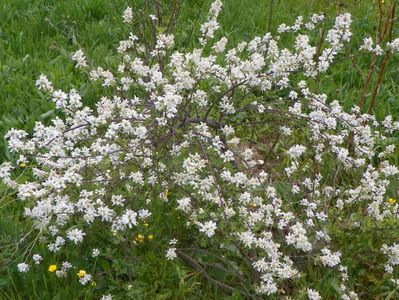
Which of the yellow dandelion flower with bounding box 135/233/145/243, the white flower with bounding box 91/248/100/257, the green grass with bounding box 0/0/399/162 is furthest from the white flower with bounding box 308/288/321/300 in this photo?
the green grass with bounding box 0/0/399/162

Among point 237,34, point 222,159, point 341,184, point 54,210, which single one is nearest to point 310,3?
point 237,34

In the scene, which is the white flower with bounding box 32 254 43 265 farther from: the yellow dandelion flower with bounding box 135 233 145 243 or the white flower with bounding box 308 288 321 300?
the white flower with bounding box 308 288 321 300

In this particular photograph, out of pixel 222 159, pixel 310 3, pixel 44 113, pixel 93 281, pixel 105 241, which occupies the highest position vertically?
pixel 310 3

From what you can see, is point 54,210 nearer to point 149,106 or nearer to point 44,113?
point 149,106

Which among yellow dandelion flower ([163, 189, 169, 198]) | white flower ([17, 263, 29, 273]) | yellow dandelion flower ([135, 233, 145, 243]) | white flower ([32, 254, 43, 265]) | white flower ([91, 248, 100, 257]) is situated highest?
yellow dandelion flower ([163, 189, 169, 198])

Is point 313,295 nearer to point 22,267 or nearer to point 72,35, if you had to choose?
point 22,267

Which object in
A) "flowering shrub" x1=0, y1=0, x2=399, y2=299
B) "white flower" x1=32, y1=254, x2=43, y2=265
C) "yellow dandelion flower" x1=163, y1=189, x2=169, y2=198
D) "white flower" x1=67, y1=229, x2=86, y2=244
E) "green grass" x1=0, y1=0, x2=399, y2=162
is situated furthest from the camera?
"green grass" x1=0, y1=0, x2=399, y2=162

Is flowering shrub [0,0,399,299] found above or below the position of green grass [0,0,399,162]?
below

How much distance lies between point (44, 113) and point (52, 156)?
1.40 m

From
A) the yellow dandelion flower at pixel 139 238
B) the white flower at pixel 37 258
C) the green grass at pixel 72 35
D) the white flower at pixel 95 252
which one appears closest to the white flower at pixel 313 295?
the yellow dandelion flower at pixel 139 238

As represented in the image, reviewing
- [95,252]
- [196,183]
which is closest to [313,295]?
[196,183]

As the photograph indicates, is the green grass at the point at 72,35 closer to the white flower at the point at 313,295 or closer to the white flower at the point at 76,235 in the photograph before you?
the white flower at the point at 76,235

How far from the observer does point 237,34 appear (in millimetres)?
4906

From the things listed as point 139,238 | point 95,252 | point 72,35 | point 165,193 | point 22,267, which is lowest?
point 22,267
